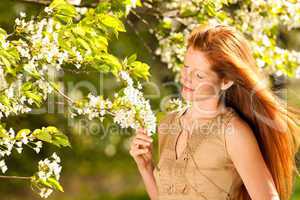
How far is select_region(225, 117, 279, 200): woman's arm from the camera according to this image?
283 cm

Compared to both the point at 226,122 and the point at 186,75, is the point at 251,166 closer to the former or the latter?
the point at 226,122

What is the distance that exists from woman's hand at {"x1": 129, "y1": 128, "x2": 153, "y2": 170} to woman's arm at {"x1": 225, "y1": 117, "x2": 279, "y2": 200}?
452 millimetres

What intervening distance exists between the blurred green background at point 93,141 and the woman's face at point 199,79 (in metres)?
1.36

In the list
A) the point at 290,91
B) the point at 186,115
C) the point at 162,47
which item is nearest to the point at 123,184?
the point at 162,47

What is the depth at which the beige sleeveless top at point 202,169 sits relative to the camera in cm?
295

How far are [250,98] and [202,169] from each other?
1.25ft

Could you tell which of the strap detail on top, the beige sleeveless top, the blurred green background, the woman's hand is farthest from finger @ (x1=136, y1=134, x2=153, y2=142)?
the blurred green background

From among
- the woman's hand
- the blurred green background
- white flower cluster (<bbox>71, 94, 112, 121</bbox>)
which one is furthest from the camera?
the blurred green background

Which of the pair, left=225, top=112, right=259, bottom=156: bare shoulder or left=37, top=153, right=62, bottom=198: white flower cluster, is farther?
left=37, top=153, right=62, bottom=198: white flower cluster

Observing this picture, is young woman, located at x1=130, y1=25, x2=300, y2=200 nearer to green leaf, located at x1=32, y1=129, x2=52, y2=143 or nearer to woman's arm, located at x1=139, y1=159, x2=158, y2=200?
woman's arm, located at x1=139, y1=159, x2=158, y2=200

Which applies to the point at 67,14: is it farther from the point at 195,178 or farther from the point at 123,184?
the point at 123,184

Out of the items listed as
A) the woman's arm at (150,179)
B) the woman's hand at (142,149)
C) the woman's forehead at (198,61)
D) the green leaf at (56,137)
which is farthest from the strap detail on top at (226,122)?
the green leaf at (56,137)

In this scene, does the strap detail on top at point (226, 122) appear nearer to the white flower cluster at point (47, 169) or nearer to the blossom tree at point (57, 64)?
the blossom tree at point (57, 64)

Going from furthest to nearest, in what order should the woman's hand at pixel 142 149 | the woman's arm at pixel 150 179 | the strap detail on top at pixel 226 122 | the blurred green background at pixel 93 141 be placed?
the blurred green background at pixel 93 141 → the woman's arm at pixel 150 179 → the woman's hand at pixel 142 149 → the strap detail on top at pixel 226 122
